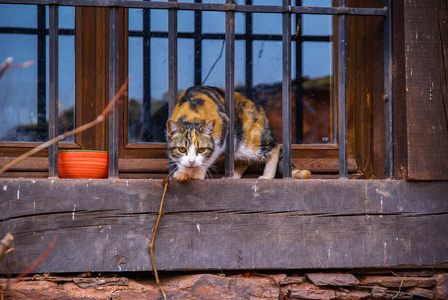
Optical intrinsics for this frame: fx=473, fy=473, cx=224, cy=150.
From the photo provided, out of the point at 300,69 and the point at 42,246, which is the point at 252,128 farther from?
the point at 42,246

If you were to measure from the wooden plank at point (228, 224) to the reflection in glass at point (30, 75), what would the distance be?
0.89m

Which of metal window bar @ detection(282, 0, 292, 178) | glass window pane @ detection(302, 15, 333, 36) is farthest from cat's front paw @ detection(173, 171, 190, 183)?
glass window pane @ detection(302, 15, 333, 36)

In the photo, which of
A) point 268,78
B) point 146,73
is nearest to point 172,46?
point 146,73

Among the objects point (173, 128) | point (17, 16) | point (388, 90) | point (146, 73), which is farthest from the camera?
point (146, 73)

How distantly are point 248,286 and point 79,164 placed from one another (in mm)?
1109

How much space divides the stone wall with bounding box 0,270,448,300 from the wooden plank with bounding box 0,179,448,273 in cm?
6

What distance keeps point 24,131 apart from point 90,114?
0.46 m

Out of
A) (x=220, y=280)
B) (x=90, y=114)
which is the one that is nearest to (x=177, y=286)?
(x=220, y=280)

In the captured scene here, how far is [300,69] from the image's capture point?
11.1 feet

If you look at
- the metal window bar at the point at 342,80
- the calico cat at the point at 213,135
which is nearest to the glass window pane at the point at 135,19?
the calico cat at the point at 213,135

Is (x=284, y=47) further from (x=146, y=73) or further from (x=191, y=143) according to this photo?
(x=146, y=73)

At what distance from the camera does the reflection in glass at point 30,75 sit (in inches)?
124

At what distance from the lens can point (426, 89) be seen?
8.15ft

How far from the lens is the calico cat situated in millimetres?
2809
